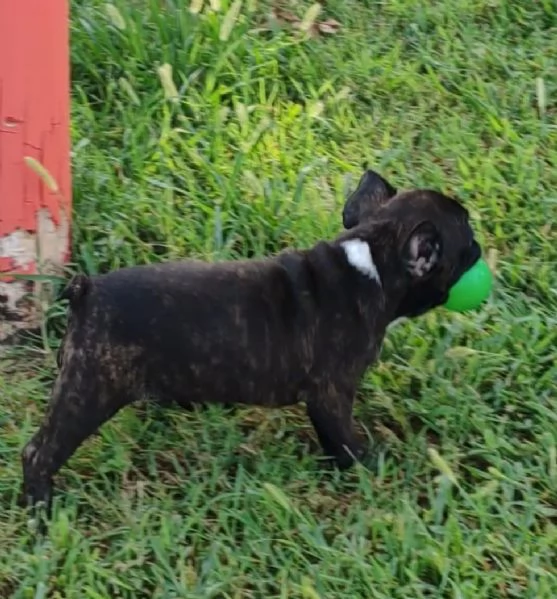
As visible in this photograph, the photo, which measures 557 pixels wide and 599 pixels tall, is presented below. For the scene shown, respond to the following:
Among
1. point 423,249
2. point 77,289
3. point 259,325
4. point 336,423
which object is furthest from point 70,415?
point 423,249

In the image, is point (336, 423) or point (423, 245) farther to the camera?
point (336, 423)

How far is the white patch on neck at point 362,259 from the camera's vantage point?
12.3 feet

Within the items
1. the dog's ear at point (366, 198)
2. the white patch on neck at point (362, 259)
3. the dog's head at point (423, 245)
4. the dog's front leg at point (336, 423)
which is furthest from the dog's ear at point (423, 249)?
the dog's front leg at point (336, 423)

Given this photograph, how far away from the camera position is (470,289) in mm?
3922

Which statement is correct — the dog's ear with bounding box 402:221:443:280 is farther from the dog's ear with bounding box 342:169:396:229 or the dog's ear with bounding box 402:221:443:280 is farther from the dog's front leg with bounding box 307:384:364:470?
the dog's front leg with bounding box 307:384:364:470

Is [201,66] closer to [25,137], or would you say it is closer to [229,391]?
[25,137]

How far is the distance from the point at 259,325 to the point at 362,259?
0.41m

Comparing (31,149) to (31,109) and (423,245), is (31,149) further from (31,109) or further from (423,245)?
Result: (423,245)

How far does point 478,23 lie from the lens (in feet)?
19.4

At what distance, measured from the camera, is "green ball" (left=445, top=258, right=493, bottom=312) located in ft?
12.8

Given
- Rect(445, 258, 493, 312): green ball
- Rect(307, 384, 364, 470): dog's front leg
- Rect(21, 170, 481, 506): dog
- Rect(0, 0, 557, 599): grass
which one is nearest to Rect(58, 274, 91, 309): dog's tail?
Rect(21, 170, 481, 506): dog

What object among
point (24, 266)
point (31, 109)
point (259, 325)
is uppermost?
point (31, 109)

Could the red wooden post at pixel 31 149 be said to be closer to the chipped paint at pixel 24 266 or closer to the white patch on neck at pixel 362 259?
the chipped paint at pixel 24 266

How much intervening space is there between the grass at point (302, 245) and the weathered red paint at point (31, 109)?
370 mm
